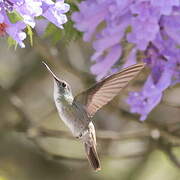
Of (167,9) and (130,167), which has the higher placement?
(167,9)

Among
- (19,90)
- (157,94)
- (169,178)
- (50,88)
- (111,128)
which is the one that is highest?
(157,94)

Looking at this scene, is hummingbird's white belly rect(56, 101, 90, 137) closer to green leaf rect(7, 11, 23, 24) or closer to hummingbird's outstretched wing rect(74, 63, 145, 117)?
hummingbird's outstretched wing rect(74, 63, 145, 117)

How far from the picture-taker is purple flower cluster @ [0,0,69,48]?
2.11 metres

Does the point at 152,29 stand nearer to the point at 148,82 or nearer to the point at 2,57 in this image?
the point at 148,82

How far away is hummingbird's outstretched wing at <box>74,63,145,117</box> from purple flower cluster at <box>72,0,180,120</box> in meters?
0.32

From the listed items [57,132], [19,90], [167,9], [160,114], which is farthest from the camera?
[160,114]

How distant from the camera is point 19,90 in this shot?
534 cm

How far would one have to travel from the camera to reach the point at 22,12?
2123 mm

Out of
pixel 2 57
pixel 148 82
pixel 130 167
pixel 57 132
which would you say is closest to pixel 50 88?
pixel 2 57

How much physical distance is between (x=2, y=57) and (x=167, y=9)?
3.00 meters

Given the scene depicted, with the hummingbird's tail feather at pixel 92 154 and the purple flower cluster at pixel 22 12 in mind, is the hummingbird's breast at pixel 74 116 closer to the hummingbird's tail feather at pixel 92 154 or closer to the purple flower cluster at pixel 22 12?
the hummingbird's tail feather at pixel 92 154

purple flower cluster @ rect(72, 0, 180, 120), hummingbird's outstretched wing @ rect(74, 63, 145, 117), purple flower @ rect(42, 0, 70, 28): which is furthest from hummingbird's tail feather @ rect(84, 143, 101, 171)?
purple flower @ rect(42, 0, 70, 28)

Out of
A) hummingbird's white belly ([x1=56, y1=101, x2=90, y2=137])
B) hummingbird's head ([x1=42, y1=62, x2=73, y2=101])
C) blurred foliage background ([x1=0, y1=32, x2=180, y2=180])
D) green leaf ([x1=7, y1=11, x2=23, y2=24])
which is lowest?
blurred foliage background ([x1=0, y1=32, x2=180, y2=180])

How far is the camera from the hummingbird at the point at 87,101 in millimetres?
2541
